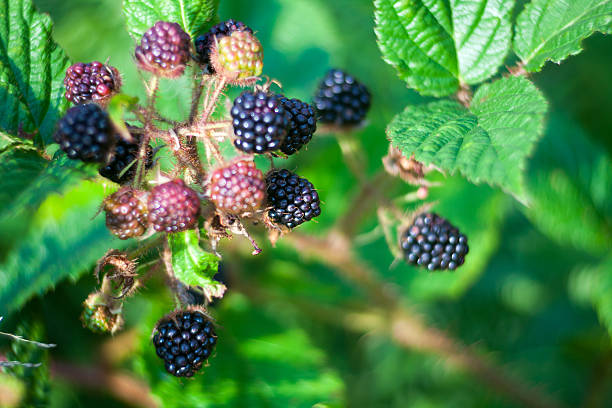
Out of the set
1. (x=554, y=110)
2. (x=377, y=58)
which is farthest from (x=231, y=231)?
(x=554, y=110)

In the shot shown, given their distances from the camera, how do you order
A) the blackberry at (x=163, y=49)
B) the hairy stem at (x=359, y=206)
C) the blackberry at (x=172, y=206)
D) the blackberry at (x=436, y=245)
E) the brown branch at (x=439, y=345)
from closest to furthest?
the blackberry at (x=172, y=206)
the blackberry at (x=163, y=49)
the blackberry at (x=436, y=245)
the hairy stem at (x=359, y=206)
the brown branch at (x=439, y=345)

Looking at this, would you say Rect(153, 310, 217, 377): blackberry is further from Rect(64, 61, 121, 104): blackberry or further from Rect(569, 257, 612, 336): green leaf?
Rect(569, 257, 612, 336): green leaf

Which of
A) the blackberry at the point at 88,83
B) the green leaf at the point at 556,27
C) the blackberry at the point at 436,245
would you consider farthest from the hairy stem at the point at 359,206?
the blackberry at the point at 88,83

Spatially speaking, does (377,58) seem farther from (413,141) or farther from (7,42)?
(7,42)

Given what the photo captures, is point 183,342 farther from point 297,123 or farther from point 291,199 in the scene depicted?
point 297,123

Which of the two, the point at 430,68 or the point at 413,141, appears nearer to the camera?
the point at 413,141

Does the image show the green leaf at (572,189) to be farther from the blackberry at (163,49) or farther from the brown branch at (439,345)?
the blackberry at (163,49)
